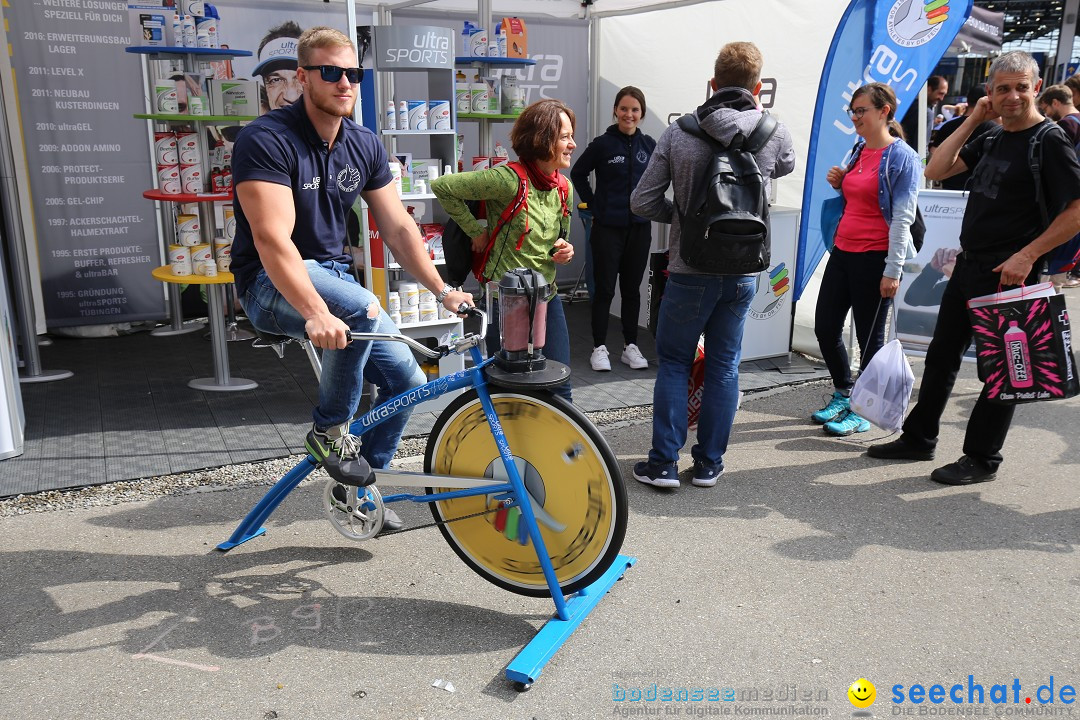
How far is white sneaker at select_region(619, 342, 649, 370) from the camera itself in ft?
20.9

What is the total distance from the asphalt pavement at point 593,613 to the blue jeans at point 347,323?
0.71 metres

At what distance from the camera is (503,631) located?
3078mm

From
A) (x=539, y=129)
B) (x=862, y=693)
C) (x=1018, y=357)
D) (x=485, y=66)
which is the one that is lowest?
(x=862, y=693)

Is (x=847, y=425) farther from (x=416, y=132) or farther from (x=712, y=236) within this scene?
(x=416, y=132)

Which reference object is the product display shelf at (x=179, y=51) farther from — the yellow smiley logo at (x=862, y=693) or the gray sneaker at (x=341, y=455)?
the yellow smiley logo at (x=862, y=693)

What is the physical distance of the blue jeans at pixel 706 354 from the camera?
162 inches

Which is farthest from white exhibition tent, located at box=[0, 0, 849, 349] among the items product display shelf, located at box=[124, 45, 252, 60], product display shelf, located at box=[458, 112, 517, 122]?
product display shelf, located at box=[124, 45, 252, 60]

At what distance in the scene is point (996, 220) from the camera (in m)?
4.13

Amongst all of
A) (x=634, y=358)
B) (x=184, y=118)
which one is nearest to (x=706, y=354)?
(x=634, y=358)

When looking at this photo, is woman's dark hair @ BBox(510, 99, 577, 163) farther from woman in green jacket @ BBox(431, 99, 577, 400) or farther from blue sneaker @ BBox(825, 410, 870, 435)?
blue sneaker @ BBox(825, 410, 870, 435)

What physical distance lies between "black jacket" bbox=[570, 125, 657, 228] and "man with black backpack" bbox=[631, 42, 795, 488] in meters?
2.14

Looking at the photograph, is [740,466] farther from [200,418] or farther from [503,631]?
[200,418]

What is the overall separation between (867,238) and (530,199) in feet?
6.35

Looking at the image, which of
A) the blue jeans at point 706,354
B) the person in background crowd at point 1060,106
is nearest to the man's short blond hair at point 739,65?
the blue jeans at point 706,354
